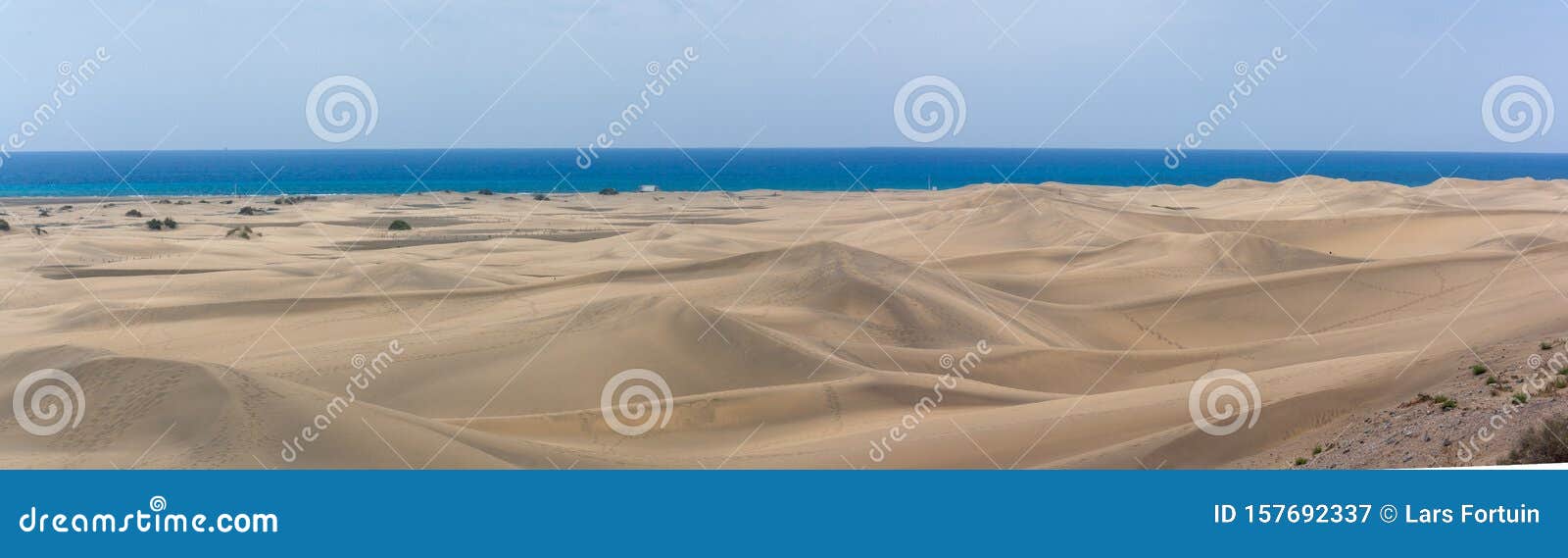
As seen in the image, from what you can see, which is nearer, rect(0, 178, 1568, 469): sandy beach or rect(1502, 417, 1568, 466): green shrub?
rect(1502, 417, 1568, 466): green shrub

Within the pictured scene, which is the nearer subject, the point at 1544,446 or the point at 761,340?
the point at 1544,446

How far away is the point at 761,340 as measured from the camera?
14438 millimetres

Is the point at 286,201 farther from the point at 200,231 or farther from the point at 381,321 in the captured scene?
the point at 381,321

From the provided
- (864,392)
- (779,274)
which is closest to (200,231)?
(779,274)

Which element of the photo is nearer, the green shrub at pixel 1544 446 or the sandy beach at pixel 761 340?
the green shrub at pixel 1544 446

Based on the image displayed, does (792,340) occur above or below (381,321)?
below

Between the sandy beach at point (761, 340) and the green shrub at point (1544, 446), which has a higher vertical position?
the sandy beach at point (761, 340)

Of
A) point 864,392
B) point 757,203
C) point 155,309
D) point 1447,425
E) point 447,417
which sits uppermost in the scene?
point 757,203

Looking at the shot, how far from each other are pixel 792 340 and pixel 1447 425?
8206 mm

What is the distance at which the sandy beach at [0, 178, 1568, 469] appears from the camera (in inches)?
378

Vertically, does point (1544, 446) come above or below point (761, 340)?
below

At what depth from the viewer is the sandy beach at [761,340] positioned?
378 inches

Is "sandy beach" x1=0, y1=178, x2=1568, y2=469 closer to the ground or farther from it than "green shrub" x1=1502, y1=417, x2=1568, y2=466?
farther from it

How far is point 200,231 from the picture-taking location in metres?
32.9
